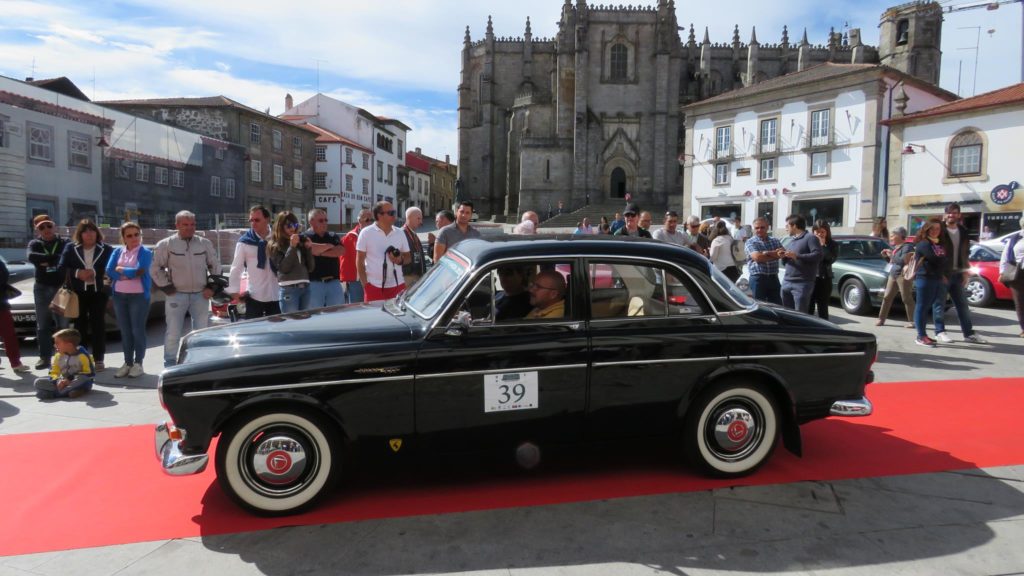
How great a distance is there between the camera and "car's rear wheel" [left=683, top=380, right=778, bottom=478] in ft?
13.6

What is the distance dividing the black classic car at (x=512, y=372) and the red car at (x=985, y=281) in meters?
10.9

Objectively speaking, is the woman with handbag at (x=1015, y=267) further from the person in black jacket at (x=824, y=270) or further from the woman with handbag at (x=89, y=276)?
the woman with handbag at (x=89, y=276)

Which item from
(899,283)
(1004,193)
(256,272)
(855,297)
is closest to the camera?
(256,272)

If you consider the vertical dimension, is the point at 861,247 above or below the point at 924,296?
above

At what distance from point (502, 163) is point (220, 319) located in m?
55.4

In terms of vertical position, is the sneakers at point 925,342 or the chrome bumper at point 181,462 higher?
the chrome bumper at point 181,462

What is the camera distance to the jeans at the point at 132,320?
7141mm

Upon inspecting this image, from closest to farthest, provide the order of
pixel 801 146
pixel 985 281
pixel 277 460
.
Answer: pixel 277 460 → pixel 985 281 → pixel 801 146

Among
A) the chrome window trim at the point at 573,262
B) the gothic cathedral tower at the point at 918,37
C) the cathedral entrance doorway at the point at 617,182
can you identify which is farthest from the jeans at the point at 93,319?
the gothic cathedral tower at the point at 918,37

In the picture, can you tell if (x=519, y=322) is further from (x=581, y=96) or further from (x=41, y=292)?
(x=581, y=96)

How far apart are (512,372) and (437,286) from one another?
32.8 inches

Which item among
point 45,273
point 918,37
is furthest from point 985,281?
point 918,37

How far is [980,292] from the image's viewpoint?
1298 centimetres

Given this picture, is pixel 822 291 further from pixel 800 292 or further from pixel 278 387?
pixel 278 387
